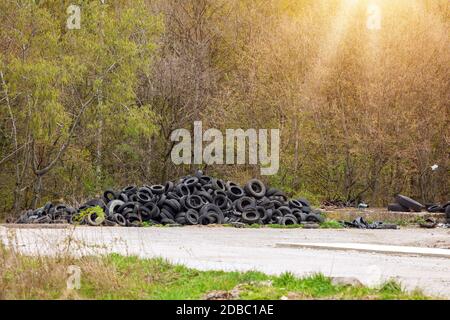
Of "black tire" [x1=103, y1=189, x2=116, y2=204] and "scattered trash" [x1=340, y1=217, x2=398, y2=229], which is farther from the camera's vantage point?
"black tire" [x1=103, y1=189, x2=116, y2=204]

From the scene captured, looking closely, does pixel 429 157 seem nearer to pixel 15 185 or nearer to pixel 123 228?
pixel 123 228

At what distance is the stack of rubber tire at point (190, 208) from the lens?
29.5 metres

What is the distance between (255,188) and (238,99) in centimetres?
871

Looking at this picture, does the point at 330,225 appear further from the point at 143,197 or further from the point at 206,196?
the point at 143,197

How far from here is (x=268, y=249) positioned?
65.2ft

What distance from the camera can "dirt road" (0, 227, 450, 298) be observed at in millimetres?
14223

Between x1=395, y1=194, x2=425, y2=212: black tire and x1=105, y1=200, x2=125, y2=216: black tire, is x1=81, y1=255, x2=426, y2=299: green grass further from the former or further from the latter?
x1=395, y1=194, x2=425, y2=212: black tire

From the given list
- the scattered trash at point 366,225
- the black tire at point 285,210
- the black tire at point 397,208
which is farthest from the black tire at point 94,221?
the black tire at point 397,208

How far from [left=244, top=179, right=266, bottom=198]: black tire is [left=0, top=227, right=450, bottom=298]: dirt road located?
4.08 m

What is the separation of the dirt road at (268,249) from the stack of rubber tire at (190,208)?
1796mm

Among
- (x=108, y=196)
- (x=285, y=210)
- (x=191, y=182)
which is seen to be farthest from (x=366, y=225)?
(x=108, y=196)

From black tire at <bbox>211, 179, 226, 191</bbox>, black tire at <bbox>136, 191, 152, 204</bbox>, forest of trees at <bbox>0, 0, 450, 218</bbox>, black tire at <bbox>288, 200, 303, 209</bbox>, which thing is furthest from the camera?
forest of trees at <bbox>0, 0, 450, 218</bbox>

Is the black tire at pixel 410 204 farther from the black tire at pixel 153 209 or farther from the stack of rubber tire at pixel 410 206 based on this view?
the black tire at pixel 153 209

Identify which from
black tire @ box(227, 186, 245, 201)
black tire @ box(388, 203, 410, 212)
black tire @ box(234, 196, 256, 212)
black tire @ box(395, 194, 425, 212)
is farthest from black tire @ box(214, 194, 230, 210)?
black tire @ box(395, 194, 425, 212)
